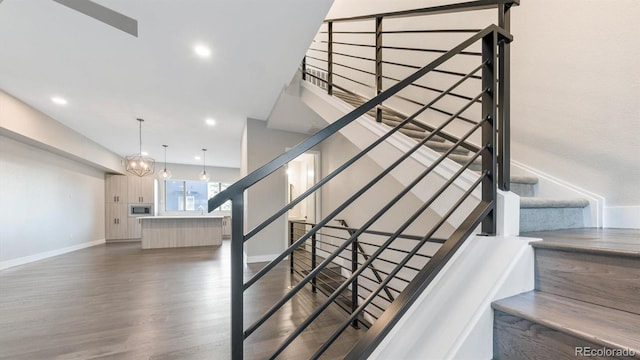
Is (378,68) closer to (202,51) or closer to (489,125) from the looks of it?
(489,125)

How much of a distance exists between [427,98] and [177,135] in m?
5.30

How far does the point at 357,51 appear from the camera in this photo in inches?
170

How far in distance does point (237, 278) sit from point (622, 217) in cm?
235

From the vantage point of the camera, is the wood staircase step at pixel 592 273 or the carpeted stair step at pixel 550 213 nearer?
the wood staircase step at pixel 592 273

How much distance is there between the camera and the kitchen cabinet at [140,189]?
323 inches

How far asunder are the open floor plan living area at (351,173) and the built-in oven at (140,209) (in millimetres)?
2487

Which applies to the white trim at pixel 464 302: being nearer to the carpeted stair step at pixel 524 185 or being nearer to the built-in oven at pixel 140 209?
the carpeted stair step at pixel 524 185

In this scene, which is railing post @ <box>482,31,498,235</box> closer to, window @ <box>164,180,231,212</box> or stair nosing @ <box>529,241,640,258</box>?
stair nosing @ <box>529,241,640,258</box>

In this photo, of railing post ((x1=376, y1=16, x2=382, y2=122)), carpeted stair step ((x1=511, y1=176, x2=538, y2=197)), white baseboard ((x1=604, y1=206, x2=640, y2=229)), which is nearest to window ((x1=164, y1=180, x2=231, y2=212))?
railing post ((x1=376, y1=16, x2=382, y2=122))

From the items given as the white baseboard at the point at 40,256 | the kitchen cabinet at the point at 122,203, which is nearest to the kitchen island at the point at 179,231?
the white baseboard at the point at 40,256

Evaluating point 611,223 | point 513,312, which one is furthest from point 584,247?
point 611,223

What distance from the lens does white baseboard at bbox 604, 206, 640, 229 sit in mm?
1538

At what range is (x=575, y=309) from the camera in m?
0.77

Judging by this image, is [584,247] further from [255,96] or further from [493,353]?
[255,96]
